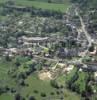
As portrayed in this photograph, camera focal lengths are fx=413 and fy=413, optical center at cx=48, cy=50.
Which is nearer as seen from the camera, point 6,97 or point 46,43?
point 6,97

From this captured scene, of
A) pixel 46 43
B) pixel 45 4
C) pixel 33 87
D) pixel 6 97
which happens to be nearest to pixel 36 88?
pixel 33 87

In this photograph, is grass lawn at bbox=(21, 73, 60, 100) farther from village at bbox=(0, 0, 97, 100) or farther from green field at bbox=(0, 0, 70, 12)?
green field at bbox=(0, 0, 70, 12)

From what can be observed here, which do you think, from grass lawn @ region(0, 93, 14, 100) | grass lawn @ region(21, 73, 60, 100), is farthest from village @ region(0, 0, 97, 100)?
grass lawn @ region(0, 93, 14, 100)

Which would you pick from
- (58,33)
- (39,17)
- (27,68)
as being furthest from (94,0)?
(27,68)

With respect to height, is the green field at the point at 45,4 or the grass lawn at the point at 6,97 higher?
the green field at the point at 45,4

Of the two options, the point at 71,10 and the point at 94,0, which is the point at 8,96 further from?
the point at 94,0

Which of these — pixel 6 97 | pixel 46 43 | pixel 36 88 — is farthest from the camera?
pixel 46 43

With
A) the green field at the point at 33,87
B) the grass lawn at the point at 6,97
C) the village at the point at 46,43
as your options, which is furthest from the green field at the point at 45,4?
the grass lawn at the point at 6,97

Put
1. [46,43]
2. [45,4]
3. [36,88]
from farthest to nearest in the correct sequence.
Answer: [45,4] < [46,43] < [36,88]

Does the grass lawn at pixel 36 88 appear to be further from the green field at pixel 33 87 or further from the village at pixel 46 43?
the village at pixel 46 43

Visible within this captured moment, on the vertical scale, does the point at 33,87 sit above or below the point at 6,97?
above

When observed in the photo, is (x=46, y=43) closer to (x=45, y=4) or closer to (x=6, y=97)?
(x=6, y=97)
